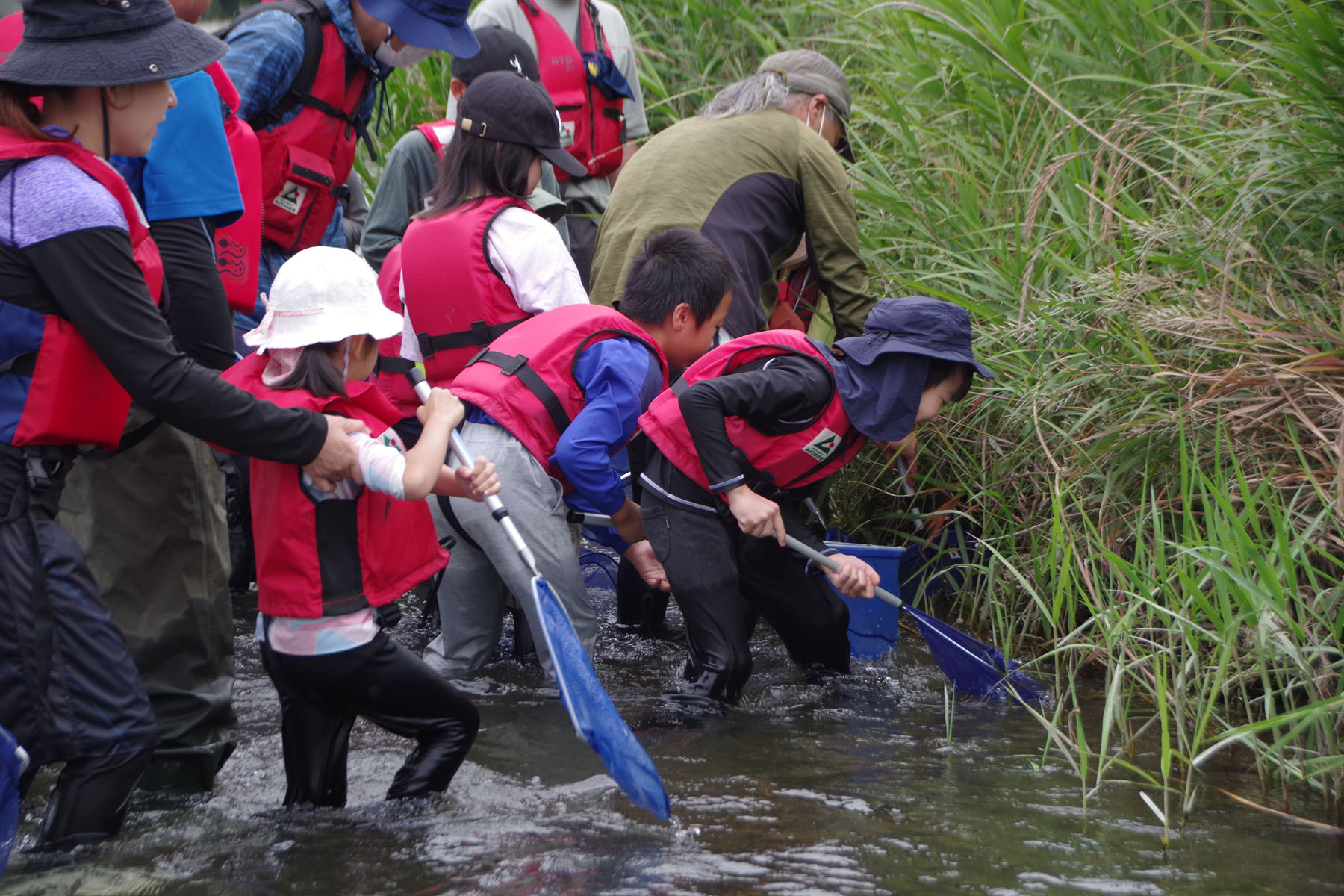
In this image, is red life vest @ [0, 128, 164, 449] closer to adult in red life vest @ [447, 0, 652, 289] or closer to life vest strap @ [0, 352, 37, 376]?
life vest strap @ [0, 352, 37, 376]

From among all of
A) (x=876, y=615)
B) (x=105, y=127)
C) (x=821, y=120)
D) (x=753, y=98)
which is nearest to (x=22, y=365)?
(x=105, y=127)

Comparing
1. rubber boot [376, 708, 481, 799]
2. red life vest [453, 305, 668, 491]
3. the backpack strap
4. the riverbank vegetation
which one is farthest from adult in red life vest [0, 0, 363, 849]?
the riverbank vegetation

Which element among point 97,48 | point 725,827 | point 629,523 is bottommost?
point 725,827

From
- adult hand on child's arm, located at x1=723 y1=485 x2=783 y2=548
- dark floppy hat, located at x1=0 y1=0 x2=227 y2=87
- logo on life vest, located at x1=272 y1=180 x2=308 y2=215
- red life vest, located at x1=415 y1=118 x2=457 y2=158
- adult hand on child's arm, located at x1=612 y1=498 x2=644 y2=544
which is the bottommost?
adult hand on child's arm, located at x1=612 y1=498 x2=644 y2=544

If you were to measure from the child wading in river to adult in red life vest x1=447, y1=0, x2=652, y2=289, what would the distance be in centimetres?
225

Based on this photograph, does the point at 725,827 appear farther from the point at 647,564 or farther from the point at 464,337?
the point at 464,337

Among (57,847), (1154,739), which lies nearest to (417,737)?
(57,847)

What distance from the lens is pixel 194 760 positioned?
2693 mm

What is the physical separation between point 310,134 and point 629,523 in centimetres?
153

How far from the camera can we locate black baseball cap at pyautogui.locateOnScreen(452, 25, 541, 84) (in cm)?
419

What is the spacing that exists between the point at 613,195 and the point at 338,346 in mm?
1924

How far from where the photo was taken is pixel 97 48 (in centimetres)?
220

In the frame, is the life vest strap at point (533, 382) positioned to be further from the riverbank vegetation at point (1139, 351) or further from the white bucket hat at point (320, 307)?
the riverbank vegetation at point (1139, 351)

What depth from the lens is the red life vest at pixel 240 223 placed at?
294cm
